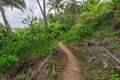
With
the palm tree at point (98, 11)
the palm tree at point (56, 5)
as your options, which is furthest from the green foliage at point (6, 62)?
the palm tree at point (56, 5)

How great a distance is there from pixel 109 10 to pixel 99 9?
1031 mm

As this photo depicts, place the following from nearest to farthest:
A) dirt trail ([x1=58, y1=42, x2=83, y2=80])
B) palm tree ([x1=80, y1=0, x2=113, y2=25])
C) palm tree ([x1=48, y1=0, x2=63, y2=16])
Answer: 1. dirt trail ([x1=58, y1=42, x2=83, y2=80])
2. palm tree ([x1=80, y1=0, x2=113, y2=25])
3. palm tree ([x1=48, y1=0, x2=63, y2=16])

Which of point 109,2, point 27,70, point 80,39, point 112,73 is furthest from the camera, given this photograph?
point 109,2

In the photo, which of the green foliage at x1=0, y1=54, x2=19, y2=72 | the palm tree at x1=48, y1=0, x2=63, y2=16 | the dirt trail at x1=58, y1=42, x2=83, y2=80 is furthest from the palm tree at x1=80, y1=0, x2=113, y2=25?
the palm tree at x1=48, y1=0, x2=63, y2=16

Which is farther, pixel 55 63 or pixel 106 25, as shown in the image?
pixel 106 25

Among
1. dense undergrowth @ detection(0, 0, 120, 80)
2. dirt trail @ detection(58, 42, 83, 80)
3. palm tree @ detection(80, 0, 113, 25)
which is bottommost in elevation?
dirt trail @ detection(58, 42, 83, 80)

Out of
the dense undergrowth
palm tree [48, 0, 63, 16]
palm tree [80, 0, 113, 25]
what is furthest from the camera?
Result: palm tree [48, 0, 63, 16]

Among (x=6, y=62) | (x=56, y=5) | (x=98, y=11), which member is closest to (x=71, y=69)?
(x=6, y=62)

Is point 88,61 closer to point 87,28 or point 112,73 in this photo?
point 112,73

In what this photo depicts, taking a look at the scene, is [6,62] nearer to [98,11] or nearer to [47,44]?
[47,44]

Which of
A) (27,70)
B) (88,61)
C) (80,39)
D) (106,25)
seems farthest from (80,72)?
(106,25)

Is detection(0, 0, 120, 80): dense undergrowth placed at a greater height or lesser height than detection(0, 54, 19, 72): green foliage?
greater

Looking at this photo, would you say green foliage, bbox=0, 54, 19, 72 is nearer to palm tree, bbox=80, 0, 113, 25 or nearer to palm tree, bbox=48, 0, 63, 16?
palm tree, bbox=80, 0, 113, 25

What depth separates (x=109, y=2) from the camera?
16250mm
